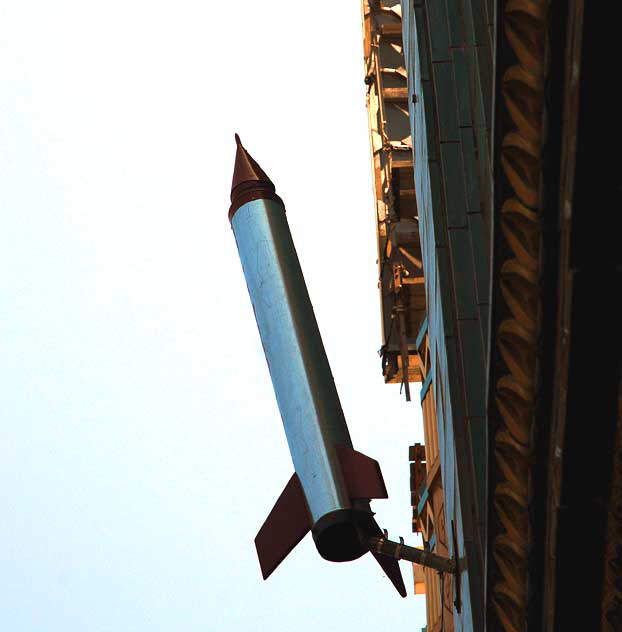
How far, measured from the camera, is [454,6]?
22.5 meters

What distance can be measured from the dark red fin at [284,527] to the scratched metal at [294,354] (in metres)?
0.41

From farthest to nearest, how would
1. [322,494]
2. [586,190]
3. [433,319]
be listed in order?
1. [433,319]
2. [322,494]
3. [586,190]

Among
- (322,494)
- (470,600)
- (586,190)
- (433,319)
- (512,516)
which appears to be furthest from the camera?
(433,319)

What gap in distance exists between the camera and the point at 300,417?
75.8 ft

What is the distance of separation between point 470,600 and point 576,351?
815cm

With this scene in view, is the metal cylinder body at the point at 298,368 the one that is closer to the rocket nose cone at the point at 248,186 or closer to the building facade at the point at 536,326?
the rocket nose cone at the point at 248,186

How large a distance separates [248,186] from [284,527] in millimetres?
6768

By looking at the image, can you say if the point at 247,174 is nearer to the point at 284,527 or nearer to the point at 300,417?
the point at 300,417

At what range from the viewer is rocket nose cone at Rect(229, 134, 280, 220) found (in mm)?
26406

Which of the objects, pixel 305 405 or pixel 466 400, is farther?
pixel 305 405

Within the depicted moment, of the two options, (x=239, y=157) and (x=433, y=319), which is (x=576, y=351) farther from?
(x=239, y=157)

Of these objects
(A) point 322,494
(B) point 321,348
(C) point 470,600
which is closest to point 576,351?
(C) point 470,600

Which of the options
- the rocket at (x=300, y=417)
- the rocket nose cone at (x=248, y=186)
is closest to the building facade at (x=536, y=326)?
the rocket at (x=300, y=417)

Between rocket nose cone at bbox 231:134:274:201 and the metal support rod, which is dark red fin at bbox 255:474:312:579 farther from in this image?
rocket nose cone at bbox 231:134:274:201
